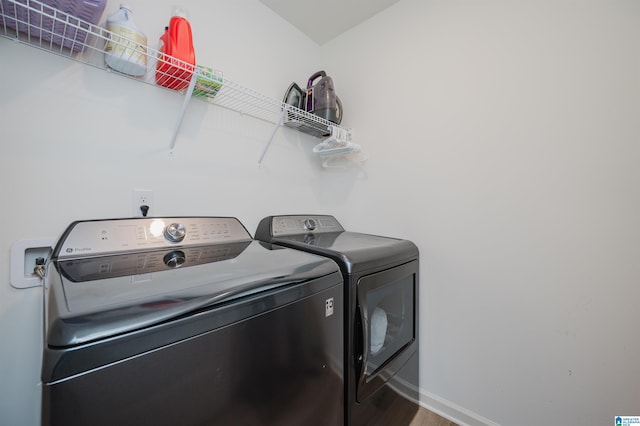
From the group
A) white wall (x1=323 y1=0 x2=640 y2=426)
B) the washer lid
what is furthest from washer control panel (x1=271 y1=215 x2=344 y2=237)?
the washer lid

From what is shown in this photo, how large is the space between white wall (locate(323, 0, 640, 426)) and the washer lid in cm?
88

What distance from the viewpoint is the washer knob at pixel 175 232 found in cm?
104

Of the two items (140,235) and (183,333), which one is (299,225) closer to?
(140,235)

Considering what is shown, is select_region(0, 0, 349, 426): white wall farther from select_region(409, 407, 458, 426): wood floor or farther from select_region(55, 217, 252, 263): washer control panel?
select_region(409, 407, 458, 426): wood floor

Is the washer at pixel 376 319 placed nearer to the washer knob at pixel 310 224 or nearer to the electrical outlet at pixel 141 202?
the washer knob at pixel 310 224

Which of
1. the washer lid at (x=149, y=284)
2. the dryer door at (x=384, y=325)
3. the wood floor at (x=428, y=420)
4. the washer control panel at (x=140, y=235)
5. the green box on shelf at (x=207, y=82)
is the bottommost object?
the wood floor at (x=428, y=420)

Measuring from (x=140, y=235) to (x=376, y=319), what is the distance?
3.66ft

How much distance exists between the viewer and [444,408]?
136 centimetres

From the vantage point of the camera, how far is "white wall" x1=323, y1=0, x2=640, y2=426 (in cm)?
98

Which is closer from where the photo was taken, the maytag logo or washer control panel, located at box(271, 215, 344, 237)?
the maytag logo

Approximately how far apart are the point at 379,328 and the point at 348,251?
486 mm

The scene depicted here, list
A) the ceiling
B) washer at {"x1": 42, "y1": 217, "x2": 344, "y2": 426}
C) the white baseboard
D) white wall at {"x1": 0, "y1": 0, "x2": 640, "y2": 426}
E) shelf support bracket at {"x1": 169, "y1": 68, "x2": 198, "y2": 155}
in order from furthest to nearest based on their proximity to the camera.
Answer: the ceiling < the white baseboard < shelf support bracket at {"x1": 169, "y1": 68, "x2": 198, "y2": 155} < white wall at {"x1": 0, "y1": 0, "x2": 640, "y2": 426} < washer at {"x1": 42, "y1": 217, "x2": 344, "y2": 426}

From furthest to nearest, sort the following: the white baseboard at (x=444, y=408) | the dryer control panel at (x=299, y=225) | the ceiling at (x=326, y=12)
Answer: the ceiling at (x=326, y=12)
the dryer control panel at (x=299, y=225)
the white baseboard at (x=444, y=408)

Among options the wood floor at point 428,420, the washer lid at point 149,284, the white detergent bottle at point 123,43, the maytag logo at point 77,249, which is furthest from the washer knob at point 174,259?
the wood floor at point 428,420
